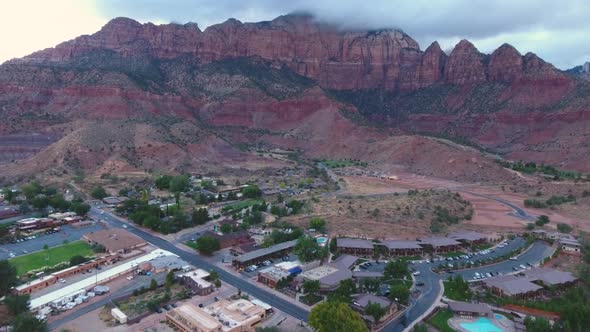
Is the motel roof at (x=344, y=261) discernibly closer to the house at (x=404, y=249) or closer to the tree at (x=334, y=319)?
the house at (x=404, y=249)

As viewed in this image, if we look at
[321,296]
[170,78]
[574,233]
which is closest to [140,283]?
[321,296]

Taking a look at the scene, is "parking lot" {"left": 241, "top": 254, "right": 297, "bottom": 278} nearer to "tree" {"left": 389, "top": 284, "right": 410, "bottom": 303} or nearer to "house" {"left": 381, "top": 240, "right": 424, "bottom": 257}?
"house" {"left": 381, "top": 240, "right": 424, "bottom": 257}

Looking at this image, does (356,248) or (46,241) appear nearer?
(356,248)

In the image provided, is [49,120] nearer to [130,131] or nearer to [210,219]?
[130,131]

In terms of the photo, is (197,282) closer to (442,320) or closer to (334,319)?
(334,319)

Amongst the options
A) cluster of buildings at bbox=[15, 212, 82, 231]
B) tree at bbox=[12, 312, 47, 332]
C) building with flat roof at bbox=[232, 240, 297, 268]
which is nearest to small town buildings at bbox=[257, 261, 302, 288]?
building with flat roof at bbox=[232, 240, 297, 268]

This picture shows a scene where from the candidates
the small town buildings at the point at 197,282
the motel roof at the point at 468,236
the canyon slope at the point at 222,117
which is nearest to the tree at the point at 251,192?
the canyon slope at the point at 222,117

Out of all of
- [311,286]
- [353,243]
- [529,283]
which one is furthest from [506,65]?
[311,286]
